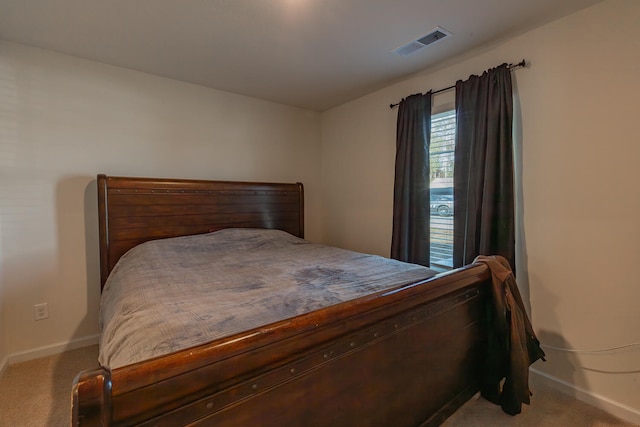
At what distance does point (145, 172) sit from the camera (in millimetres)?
2729

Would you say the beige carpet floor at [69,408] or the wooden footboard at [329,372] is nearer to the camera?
the wooden footboard at [329,372]

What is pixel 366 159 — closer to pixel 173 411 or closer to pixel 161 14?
pixel 161 14

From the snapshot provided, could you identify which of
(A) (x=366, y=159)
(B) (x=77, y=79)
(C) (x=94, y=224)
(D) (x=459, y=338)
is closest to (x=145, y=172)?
(C) (x=94, y=224)

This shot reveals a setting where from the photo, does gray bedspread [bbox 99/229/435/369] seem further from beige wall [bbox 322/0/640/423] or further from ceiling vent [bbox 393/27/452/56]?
ceiling vent [bbox 393/27/452/56]

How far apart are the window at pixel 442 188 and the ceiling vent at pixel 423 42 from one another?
2.06ft

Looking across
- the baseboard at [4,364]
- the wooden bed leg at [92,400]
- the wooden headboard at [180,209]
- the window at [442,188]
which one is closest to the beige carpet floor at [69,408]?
the baseboard at [4,364]

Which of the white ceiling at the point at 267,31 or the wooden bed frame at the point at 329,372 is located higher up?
the white ceiling at the point at 267,31

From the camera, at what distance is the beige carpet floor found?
65.2 inches

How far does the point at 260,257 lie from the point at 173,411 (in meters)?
1.66

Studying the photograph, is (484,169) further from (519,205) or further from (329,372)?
(329,372)

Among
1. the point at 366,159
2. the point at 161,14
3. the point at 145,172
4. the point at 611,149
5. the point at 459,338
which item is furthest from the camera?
the point at 366,159

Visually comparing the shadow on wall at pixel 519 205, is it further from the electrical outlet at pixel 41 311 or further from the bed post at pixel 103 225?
the electrical outlet at pixel 41 311

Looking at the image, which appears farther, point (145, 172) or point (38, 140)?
point (145, 172)

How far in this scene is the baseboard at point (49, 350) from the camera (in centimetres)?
225
